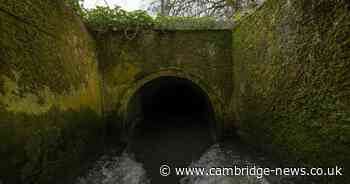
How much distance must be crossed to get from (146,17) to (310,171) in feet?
16.2

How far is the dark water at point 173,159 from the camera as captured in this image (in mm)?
3191

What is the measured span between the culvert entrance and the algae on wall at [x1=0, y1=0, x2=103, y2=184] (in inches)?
68.9

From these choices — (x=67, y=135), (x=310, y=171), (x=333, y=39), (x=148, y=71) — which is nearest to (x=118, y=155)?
(x=67, y=135)

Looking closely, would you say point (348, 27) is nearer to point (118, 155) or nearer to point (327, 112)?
point (327, 112)

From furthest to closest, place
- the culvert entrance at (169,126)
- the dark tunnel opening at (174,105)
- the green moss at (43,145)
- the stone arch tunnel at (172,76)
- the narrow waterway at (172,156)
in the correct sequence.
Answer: the dark tunnel opening at (174,105), the culvert entrance at (169,126), the narrow waterway at (172,156), the stone arch tunnel at (172,76), the green moss at (43,145)

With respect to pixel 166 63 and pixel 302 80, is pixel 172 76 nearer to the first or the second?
pixel 166 63

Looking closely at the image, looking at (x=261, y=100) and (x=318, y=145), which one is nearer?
(x=318, y=145)

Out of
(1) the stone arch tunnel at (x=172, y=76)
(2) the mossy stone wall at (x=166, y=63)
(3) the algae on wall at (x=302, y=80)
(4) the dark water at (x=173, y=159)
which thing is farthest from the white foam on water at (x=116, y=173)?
(3) the algae on wall at (x=302, y=80)

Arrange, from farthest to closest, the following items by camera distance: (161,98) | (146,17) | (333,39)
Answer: (161,98) → (146,17) → (333,39)

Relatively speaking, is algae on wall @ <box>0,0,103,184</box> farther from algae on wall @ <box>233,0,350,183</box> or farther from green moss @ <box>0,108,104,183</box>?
algae on wall @ <box>233,0,350,183</box>

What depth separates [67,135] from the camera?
291 centimetres

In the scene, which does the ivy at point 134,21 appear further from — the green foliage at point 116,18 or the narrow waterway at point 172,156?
the narrow waterway at point 172,156

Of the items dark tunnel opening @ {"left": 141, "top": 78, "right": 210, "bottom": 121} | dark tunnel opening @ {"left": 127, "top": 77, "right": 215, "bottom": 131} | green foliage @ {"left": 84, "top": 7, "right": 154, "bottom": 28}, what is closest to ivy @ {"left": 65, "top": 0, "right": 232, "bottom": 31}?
green foliage @ {"left": 84, "top": 7, "right": 154, "bottom": 28}

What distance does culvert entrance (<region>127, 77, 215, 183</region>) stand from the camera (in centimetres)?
450
